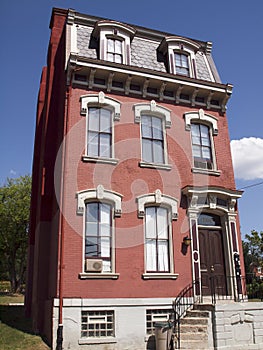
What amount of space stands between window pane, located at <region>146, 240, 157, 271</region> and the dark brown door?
1.85 meters

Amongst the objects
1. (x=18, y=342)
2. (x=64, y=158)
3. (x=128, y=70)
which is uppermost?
(x=128, y=70)

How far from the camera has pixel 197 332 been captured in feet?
34.6

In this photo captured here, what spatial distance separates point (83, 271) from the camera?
11.3m

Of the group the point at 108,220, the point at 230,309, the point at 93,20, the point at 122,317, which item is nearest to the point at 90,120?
the point at 108,220

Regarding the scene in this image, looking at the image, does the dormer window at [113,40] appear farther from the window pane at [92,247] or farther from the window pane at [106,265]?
the window pane at [106,265]

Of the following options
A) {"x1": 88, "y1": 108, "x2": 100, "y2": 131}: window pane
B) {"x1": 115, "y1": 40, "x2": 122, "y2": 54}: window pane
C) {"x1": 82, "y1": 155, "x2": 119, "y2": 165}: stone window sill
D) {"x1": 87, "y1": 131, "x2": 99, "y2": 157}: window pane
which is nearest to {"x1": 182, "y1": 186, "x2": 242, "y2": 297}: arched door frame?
{"x1": 82, "y1": 155, "x2": 119, "y2": 165}: stone window sill

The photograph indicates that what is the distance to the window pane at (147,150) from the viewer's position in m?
13.5

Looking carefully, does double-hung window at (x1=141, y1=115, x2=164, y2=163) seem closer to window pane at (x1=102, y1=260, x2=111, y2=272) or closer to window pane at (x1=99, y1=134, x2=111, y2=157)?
window pane at (x1=99, y1=134, x2=111, y2=157)

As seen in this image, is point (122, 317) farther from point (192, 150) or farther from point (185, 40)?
point (185, 40)

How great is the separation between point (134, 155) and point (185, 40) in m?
6.20

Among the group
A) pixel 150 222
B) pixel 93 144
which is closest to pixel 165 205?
pixel 150 222

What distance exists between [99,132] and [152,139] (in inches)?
82.4

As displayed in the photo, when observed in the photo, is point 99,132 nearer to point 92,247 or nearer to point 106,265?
point 92,247

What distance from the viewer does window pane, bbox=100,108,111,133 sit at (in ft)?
43.7
